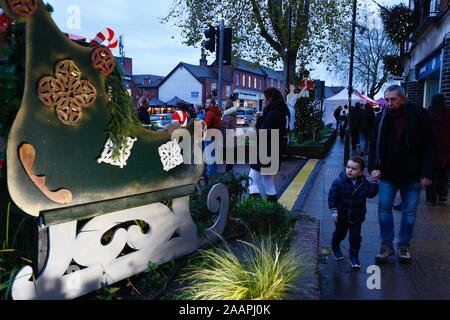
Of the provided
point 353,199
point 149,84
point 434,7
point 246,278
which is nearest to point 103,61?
point 246,278

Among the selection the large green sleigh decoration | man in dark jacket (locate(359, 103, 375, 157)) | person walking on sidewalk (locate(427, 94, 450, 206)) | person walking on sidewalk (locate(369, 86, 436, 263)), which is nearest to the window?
man in dark jacket (locate(359, 103, 375, 157))

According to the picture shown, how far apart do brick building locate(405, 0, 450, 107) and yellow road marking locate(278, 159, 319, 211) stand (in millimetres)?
3396

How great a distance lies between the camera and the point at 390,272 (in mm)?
4758

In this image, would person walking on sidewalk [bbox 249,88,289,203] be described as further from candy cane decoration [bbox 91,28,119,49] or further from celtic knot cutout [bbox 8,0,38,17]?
celtic knot cutout [bbox 8,0,38,17]

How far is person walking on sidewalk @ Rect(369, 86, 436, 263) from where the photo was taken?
488 cm

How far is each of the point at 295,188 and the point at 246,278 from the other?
6.16 meters

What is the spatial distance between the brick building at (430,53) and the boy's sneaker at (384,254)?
19.5 feet

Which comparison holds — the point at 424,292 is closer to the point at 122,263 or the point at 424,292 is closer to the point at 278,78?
the point at 122,263

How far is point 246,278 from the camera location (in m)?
3.40

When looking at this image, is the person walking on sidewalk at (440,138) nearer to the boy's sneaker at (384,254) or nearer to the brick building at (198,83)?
the boy's sneaker at (384,254)

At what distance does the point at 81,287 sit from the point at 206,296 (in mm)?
856

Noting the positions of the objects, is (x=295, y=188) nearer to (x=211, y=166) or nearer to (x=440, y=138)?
(x=211, y=166)
